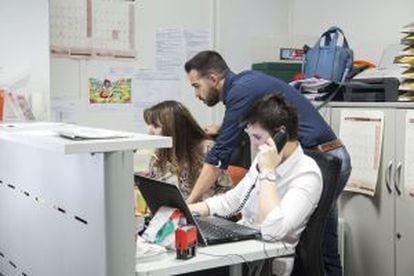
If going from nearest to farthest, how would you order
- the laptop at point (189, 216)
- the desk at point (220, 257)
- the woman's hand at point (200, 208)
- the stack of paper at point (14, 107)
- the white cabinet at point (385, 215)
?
the desk at point (220, 257) < the laptop at point (189, 216) < the woman's hand at point (200, 208) < the stack of paper at point (14, 107) < the white cabinet at point (385, 215)

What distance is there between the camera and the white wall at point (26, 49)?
2.90 m

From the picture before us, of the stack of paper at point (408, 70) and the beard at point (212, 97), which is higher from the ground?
the stack of paper at point (408, 70)

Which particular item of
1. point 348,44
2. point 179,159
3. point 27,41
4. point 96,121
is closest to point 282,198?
point 179,159

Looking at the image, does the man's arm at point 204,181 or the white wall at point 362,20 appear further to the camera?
the white wall at point 362,20

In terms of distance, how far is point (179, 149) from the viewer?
Result: 2.73 metres

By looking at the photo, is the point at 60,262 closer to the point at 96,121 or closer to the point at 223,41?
the point at 96,121

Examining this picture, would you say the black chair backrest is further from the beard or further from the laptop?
the beard

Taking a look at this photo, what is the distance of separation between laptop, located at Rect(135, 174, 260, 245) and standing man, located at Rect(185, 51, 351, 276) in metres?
0.47

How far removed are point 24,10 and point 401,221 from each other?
226cm

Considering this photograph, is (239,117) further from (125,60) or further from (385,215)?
(125,60)

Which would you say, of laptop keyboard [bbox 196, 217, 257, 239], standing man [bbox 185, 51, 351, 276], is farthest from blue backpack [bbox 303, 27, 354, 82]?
laptop keyboard [bbox 196, 217, 257, 239]

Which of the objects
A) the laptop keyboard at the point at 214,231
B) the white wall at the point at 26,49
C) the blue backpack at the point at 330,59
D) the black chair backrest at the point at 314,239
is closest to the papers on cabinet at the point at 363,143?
the blue backpack at the point at 330,59

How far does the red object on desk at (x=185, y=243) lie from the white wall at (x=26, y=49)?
1604 mm

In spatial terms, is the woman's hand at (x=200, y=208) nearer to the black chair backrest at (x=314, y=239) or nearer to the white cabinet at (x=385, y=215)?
the black chair backrest at (x=314, y=239)
